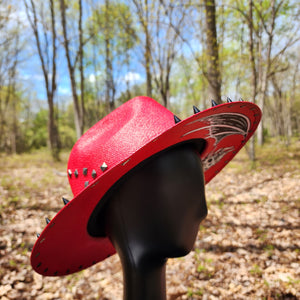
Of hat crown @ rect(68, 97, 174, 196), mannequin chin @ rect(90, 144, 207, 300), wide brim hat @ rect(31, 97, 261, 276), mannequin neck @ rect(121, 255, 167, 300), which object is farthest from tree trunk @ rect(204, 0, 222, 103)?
mannequin neck @ rect(121, 255, 167, 300)

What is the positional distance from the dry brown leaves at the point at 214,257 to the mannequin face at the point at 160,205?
57.9 inches

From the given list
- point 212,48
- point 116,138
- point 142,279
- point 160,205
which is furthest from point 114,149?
point 212,48

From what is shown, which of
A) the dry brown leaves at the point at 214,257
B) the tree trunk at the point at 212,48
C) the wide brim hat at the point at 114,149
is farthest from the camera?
the tree trunk at the point at 212,48

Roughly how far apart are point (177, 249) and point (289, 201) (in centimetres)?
383

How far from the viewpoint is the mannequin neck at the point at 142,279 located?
0.95m

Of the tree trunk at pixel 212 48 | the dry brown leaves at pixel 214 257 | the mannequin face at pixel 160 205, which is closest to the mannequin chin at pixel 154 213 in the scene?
the mannequin face at pixel 160 205

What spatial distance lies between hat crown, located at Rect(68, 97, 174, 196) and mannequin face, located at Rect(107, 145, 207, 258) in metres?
0.10

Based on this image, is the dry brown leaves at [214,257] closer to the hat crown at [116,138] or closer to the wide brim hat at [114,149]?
the wide brim hat at [114,149]

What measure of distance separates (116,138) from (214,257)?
233cm

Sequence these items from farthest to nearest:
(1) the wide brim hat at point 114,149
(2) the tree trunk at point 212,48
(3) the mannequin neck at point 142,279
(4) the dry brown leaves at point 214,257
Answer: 1. (2) the tree trunk at point 212,48
2. (4) the dry brown leaves at point 214,257
3. (3) the mannequin neck at point 142,279
4. (1) the wide brim hat at point 114,149

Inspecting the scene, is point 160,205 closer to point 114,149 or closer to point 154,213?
point 154,213

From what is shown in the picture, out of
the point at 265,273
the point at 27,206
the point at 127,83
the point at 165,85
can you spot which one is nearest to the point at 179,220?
the point at 265,273

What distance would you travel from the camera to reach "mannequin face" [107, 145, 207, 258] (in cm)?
87

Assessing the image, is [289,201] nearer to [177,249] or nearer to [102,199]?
[177,249]
